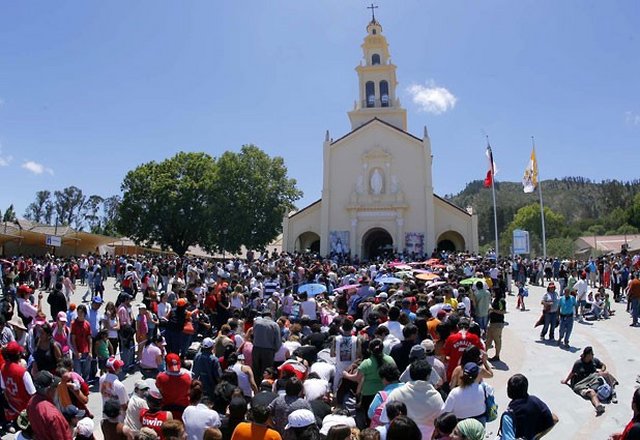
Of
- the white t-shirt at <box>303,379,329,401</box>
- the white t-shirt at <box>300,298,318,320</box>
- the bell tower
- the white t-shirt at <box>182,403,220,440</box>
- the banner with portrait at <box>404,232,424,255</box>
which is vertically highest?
the bell tower

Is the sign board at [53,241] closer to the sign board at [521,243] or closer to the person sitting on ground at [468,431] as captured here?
the sign board at [521,243]

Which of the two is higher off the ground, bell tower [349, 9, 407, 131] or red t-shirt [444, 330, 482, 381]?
bell tower [349, 9, 407, 131]

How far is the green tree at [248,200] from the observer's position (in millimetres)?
44000

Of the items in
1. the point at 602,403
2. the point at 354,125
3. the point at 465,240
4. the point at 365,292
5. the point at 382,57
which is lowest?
the point at 602,403

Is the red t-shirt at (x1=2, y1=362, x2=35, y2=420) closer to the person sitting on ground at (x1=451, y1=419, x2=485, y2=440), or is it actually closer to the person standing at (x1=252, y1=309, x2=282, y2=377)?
the person standing at (x1=252, y1=309, x2=282, y2=377)

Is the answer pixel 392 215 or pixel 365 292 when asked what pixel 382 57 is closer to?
pixel 392 215

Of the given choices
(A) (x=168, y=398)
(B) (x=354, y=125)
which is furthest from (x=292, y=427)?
(B) (x=354, y=125)

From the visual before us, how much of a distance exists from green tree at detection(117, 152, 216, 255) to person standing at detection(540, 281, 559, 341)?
3451 cm

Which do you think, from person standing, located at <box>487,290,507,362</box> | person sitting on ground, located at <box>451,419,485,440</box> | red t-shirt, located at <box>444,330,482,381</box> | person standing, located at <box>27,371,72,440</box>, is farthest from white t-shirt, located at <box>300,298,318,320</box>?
person sitting on ground, located at <box>451,419,485,440</box>

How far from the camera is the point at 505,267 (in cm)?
2378

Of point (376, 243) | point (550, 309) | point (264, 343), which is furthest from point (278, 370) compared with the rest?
point (376, 243)

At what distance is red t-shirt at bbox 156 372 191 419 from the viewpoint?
612 centimetres

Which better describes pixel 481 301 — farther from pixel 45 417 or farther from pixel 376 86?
pixel 376 86

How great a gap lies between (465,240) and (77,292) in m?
26.3
